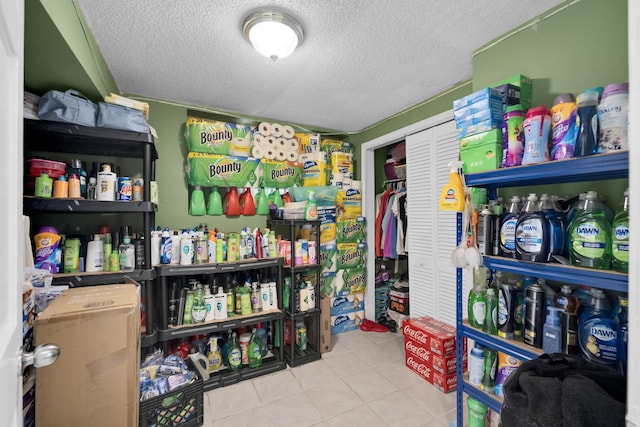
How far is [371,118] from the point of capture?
3145 millimetres

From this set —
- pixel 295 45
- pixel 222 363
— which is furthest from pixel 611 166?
pixel 222 363

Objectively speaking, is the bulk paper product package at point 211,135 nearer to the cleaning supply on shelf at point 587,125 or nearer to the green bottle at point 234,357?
the green bottle at point 234,357

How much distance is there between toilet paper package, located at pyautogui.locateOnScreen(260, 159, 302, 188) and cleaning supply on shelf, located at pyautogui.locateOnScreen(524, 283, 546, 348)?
2295 millimetres

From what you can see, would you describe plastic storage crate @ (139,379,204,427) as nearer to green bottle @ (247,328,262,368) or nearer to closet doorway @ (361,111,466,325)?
green bottle @ (247,328,262,368)

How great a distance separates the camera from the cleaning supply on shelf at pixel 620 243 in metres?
1.02

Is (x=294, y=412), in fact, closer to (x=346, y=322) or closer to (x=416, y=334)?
(x=416, y=334)

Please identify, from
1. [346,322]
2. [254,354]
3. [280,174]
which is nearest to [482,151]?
[280,174]

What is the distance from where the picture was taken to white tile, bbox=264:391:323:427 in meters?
1.82

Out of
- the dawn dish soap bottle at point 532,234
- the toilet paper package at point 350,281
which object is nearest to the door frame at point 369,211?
the toilet paper package at point 350,281

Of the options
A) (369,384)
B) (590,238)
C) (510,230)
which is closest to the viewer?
(590,238)

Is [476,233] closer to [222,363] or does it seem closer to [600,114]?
[600,114]

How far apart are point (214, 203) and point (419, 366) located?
7.86ft

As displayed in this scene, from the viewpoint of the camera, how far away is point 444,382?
2.13m

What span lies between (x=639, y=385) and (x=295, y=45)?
6.27 ft
